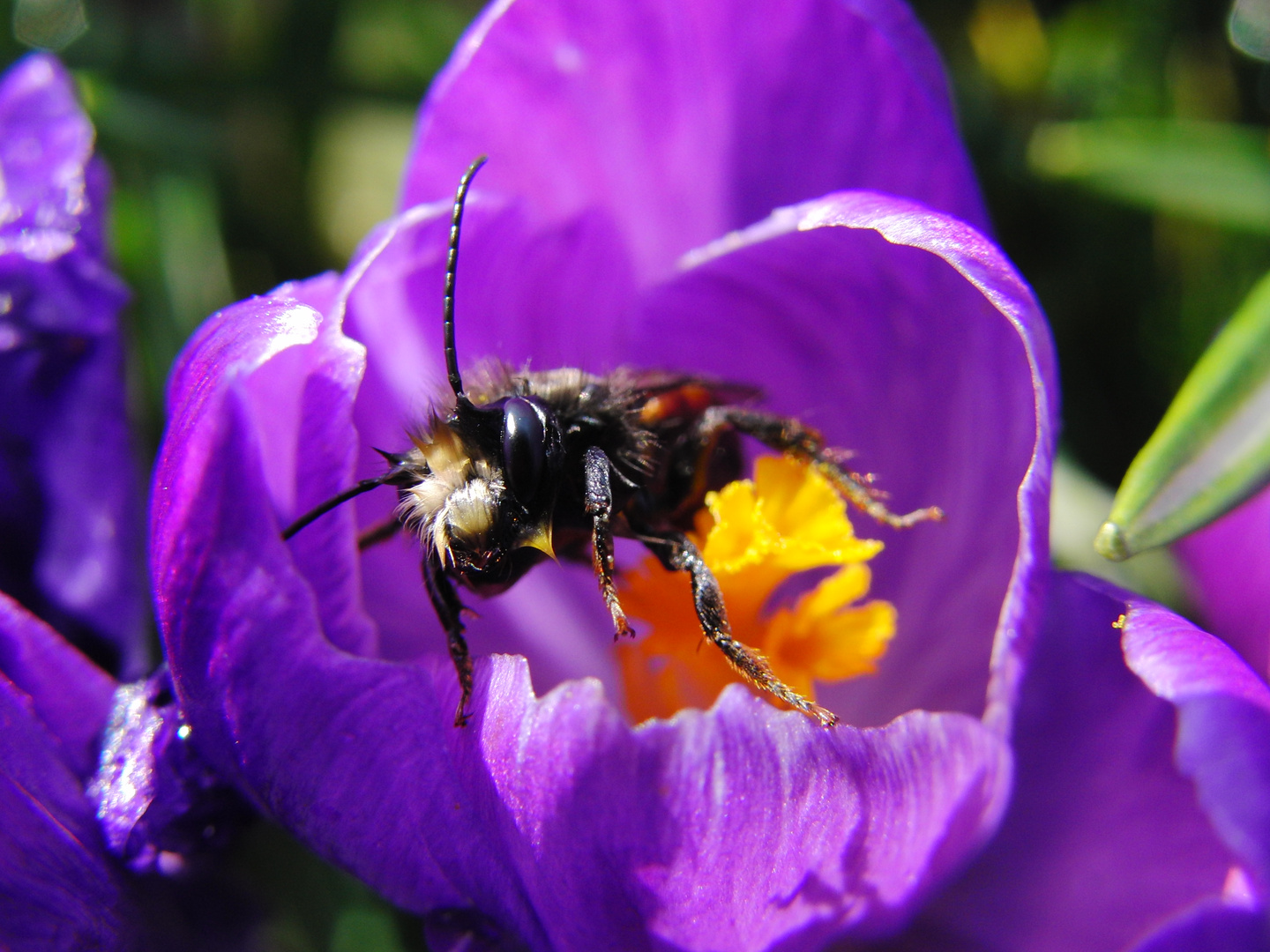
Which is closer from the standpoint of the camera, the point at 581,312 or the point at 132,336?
the point at 581,312

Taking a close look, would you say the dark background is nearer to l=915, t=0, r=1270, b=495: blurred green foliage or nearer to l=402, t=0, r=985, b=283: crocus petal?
l=915, t=0, r=1270, b=495: blurred green foliage

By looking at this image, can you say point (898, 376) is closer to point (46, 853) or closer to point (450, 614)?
point (450, 614)

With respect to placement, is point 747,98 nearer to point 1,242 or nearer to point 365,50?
point 1,242

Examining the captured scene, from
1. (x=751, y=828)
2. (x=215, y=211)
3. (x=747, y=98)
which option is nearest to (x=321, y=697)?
(x=751, y=828)

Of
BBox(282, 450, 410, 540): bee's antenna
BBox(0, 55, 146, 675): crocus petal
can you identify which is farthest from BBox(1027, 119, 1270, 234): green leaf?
BBox(0, 55, 146, 675): crocus petal

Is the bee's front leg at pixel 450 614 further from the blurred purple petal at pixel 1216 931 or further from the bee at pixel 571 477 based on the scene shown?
the blurred purple petal at pixel 1216 931

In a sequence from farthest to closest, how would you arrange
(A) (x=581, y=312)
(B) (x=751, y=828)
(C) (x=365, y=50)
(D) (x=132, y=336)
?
(C) (x=365, y=50) < (D) (x=132, y=336) < (A) (x=581, y=312) < (B) (x=751, y=828)
